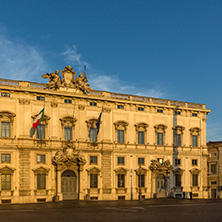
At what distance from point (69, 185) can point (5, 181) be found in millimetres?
8788

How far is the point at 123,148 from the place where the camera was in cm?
5197

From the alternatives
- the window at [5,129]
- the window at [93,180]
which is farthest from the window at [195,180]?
the window at [5,129]

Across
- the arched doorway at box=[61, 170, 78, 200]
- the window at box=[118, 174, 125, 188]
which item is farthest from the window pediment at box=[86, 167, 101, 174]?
the window at box=[118, 174, 125, 188]

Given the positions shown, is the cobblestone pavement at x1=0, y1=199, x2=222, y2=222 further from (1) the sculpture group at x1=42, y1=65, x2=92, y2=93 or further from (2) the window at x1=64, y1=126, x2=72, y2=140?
(1) the sculpture group at x1=42, y1=65, x2=92, y2=93

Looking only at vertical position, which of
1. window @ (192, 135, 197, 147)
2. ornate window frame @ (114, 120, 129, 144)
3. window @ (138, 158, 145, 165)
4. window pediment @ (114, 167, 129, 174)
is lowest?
window pediment @ (114, 167, 129, 174)

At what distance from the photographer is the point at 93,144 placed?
49875mm

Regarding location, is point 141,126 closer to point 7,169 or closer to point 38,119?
point 38,119

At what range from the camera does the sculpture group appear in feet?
158

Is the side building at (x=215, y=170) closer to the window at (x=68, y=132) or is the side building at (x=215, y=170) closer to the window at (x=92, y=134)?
the window at (x=92, y=134)

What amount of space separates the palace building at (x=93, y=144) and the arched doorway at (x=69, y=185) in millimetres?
134

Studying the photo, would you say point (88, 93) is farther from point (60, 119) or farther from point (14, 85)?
point (14, 85)

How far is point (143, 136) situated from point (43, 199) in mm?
18226

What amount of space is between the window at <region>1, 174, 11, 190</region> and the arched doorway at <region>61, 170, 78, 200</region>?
721cm

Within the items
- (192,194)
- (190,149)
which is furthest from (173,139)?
(192,194)
